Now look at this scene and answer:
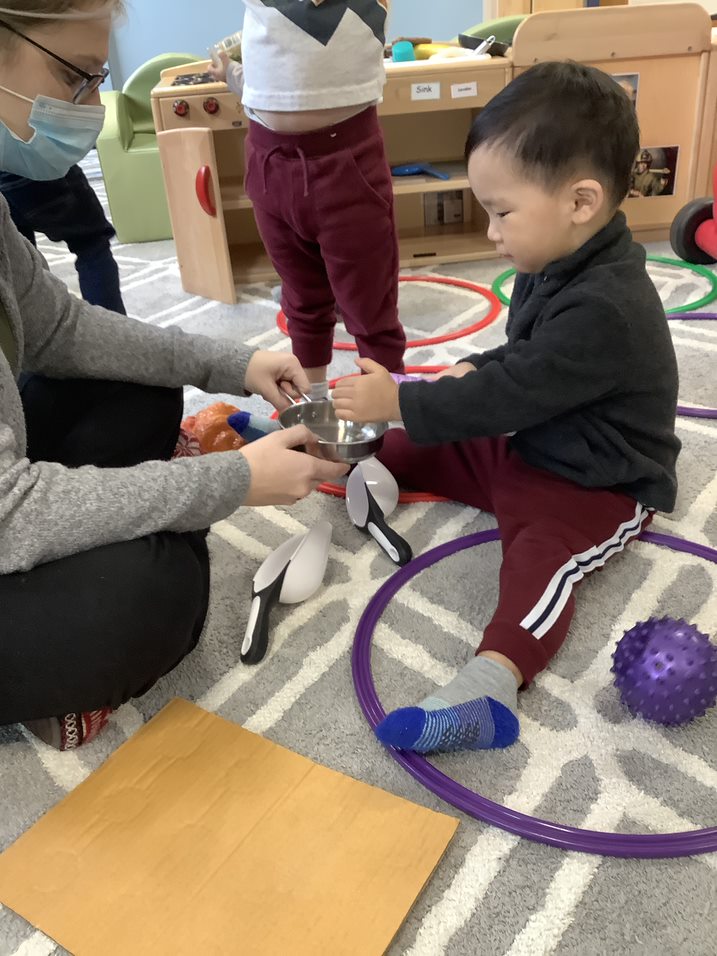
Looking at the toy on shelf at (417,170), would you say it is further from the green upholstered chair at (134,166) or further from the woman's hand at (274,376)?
the woman's hand at (274,376)

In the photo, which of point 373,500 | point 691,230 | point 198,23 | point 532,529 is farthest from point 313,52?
point 198,23

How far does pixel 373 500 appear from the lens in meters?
1.09

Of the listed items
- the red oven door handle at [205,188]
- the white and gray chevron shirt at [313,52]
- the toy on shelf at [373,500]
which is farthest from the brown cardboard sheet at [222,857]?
the red oven door handle at [205,188]

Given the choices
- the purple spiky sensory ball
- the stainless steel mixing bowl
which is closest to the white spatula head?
the stainless steel mixing bowl

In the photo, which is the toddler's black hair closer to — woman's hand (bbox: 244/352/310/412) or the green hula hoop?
woman's hand (bbox: 244/352/310/412)

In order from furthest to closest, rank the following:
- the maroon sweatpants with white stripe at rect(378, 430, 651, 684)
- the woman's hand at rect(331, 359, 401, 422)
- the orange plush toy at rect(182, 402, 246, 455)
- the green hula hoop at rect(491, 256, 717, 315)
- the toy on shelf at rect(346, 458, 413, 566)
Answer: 1. the green hula hoop at rect(491, 256, 717, 315)
2. the orange plush toy at rect(182, 402, 246, 455)
3. the toy on shelf at rect(346, 458, 413, 566)
4. the woman's hand at rect(331, 359, 401, 422)
5. the maroon sweatpants with white stripe at rect(378, 430, 651, 684)

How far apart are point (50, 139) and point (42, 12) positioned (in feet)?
0.53

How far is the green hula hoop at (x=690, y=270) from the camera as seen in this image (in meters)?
1.70

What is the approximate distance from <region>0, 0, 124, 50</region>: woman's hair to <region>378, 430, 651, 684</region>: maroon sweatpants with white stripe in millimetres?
677

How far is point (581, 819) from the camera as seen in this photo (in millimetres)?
698

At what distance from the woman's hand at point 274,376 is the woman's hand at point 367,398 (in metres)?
0.10

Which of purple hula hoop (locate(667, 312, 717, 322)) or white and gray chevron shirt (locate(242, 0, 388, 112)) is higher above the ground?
white and gray chevron shirt (locate(242, 0, 388, 112))

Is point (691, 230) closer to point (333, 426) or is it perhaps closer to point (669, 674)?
point (333, 426)

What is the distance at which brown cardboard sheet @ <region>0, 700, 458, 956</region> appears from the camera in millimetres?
620
